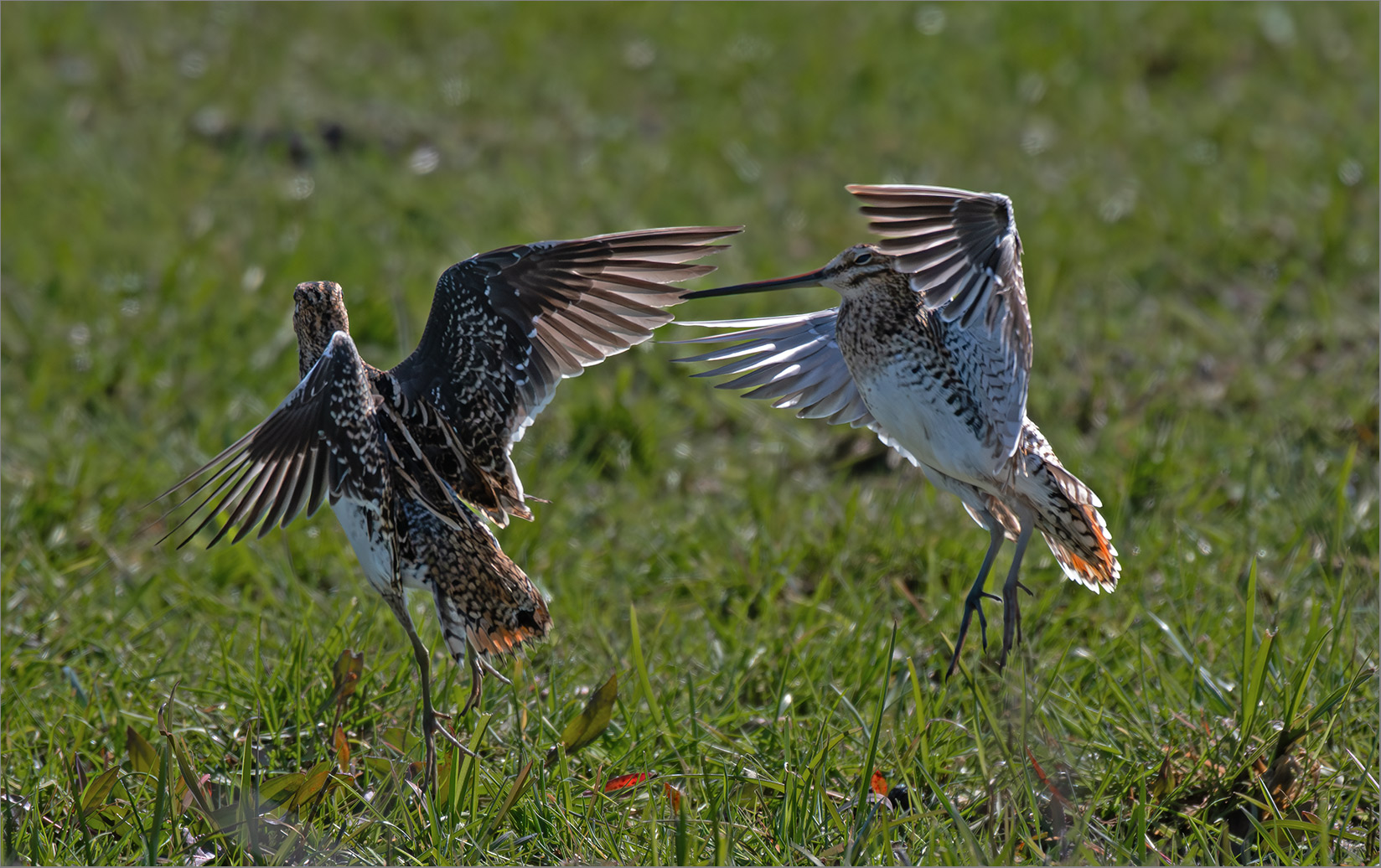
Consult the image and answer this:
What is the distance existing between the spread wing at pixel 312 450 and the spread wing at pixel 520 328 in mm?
367

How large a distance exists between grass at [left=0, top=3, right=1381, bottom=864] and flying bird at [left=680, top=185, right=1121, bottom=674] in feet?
1.29

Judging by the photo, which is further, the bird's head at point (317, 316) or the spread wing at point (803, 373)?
the spread wing at point (803, 373)

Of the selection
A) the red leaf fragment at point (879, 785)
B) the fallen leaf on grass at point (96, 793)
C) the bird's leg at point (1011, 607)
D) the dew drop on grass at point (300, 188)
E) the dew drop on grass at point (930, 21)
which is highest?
the dew drop on grass at point (930, 21)

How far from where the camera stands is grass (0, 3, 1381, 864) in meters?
3.66

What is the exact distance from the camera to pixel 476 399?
12.9 ft

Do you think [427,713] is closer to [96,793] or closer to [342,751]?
[342,751]

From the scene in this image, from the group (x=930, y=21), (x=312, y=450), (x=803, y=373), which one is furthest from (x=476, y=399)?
(x=930, y=21)

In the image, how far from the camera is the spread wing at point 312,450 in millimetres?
3439

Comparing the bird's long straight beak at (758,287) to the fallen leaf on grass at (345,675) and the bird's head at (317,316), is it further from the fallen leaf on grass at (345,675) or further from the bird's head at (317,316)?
the fallen leaf on grass at (345,675)

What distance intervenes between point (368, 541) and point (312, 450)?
1.14ft

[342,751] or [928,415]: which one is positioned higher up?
[928,415]

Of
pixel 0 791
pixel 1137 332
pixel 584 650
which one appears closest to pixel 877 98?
pixel 1137 332

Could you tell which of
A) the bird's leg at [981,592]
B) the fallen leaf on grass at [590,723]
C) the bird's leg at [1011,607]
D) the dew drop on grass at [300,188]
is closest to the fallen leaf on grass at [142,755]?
the fallen leaf on grass at [590,723]

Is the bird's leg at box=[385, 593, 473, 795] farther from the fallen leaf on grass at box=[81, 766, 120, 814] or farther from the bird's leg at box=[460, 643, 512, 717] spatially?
the fallen leaf on grass at box=[81, 766, 120, 814]
